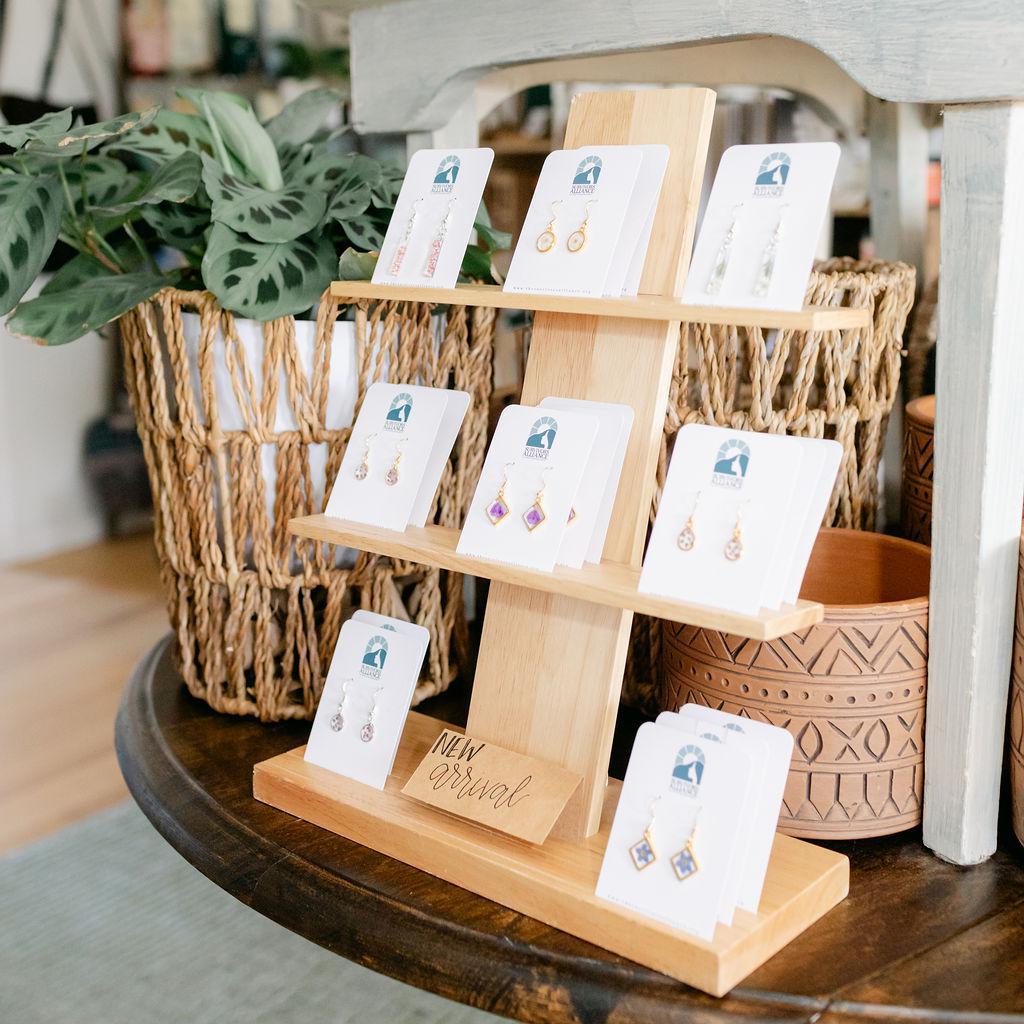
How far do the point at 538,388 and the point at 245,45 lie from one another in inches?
154

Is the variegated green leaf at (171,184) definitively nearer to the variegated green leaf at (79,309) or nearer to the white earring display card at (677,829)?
the variegated green leaf at (79,309)

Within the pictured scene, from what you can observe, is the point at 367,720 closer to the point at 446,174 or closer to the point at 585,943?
the point at 585,943

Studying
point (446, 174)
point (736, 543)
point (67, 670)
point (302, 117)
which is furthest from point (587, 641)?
point (67, 670)

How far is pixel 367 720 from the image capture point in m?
1.08

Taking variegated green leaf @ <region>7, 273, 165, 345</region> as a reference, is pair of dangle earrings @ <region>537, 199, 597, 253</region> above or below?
above

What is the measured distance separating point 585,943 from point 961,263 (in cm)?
59

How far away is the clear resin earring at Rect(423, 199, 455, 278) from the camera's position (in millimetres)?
1052

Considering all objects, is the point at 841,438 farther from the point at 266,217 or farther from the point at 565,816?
the point at 266,217

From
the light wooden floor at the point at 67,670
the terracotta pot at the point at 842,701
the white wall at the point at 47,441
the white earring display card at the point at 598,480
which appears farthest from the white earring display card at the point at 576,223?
the white wall at the point at 47,441

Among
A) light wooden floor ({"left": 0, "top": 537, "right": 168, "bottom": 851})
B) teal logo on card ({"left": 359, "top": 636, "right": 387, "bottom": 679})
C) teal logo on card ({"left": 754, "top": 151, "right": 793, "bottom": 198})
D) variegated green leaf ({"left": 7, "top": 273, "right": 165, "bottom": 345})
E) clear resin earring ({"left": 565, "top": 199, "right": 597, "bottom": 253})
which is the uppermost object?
teal logo on card ({"left": 754, "top": 151, "right": 793, "bottom": 198})

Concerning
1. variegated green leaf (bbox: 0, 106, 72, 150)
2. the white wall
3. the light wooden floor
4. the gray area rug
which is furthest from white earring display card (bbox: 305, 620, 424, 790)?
the white wall

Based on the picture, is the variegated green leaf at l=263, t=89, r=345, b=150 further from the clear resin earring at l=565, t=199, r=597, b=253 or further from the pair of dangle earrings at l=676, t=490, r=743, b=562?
the pair of dangle earrings at l=676, t=490, r=743, b=562

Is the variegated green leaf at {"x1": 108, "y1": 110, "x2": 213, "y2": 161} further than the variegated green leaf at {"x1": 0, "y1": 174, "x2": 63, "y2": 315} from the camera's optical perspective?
Yes

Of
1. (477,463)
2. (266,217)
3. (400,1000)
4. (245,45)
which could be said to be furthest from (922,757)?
(245,45)
